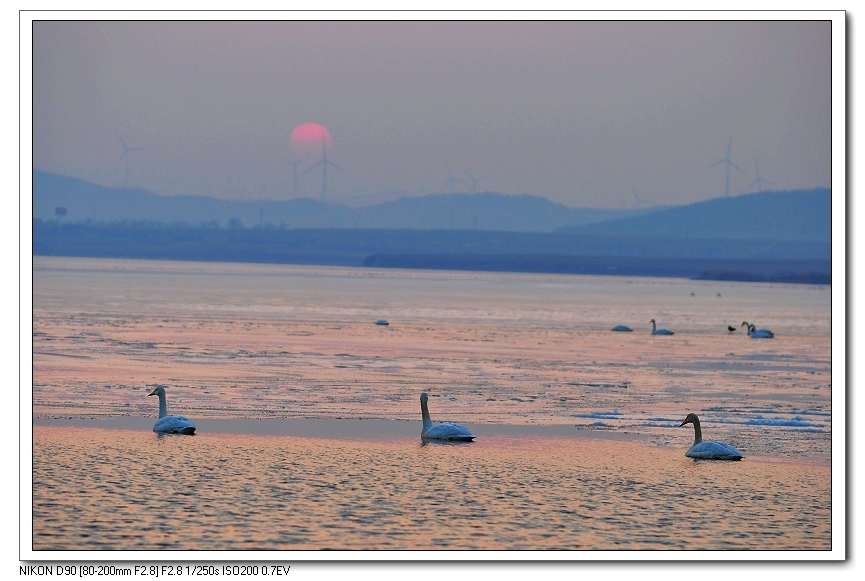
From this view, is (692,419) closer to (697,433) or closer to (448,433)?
(697,433)

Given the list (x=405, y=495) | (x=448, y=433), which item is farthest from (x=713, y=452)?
(x=405, y=495)

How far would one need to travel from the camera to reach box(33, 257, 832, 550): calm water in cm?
1220

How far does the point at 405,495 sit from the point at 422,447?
311cm

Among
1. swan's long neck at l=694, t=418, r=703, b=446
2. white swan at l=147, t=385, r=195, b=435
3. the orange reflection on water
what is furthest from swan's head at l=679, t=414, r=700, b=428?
white swan at l=147, t=385, r=195, b=435

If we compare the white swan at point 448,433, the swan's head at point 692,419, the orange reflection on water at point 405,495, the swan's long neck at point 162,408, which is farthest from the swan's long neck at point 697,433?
the swan's long neck at point 162,408

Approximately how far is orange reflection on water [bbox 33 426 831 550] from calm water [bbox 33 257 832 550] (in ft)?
0.12

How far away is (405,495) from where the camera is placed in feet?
44.5

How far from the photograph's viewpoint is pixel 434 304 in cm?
5728

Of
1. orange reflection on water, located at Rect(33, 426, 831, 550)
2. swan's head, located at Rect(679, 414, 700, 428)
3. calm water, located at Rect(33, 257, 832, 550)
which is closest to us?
orange reflection on water, located at Rect(33, 426, 831, 550)

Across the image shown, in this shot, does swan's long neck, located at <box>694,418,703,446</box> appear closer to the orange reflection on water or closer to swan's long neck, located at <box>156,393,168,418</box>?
the orange reflection on water

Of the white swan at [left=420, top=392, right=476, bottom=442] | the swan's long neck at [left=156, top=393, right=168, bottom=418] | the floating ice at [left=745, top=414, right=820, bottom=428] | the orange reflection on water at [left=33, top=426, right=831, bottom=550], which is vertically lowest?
the orange reflection on water at [left=33, top=426, right=831, bottom=550]

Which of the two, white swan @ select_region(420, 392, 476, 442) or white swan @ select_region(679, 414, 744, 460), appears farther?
white swan @ select_region(420, 392, 476, 442)

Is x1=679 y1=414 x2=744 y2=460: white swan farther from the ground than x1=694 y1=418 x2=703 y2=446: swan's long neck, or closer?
closer
